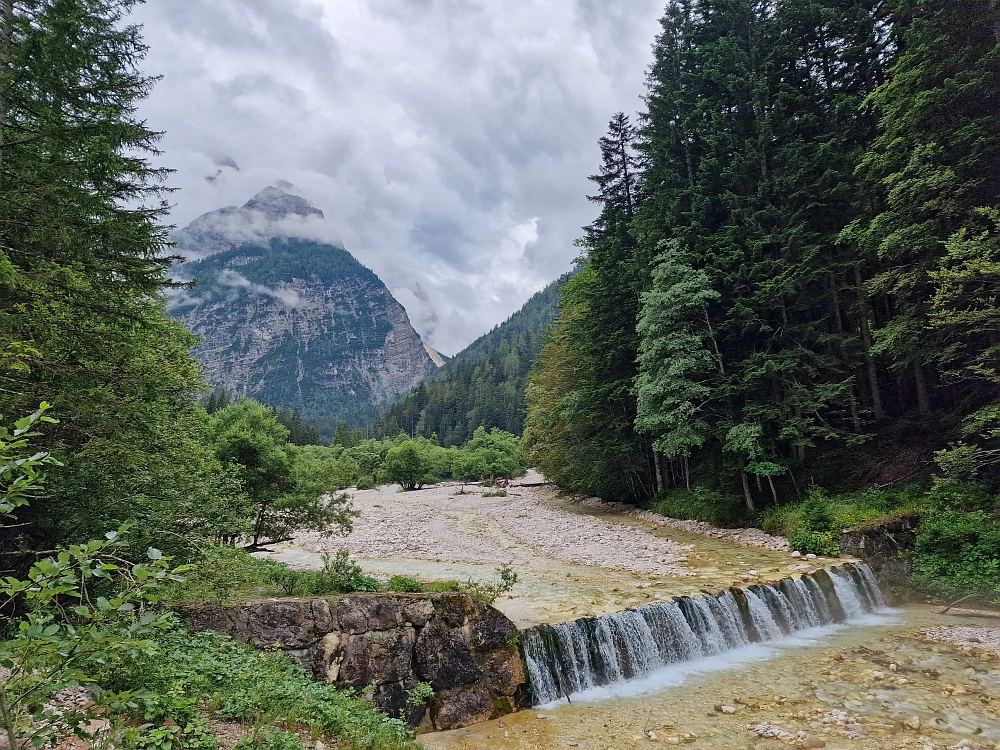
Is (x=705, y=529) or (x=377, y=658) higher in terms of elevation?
(x=705, y=529)

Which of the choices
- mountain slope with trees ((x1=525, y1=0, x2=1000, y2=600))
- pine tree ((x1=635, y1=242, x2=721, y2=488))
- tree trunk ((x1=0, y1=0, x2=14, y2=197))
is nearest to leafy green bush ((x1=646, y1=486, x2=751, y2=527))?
mountain slope with trees ((x1=525, y1=0, x2=1000, y2=600))

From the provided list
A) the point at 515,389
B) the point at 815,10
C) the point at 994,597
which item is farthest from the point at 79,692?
the point at 515,389

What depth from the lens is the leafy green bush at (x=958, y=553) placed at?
1288cm

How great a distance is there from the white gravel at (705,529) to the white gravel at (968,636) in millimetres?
5322

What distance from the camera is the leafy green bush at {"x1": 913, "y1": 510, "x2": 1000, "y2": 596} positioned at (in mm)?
A: 12875

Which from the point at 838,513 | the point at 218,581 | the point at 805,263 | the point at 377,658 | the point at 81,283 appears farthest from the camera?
the point at 805,263

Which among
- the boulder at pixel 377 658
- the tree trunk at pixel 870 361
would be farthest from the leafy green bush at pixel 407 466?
the boulder at pixel 377 658

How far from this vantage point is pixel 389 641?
30.2 ft

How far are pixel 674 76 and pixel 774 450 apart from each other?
20362mm

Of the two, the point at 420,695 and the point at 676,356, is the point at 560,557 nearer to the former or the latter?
the point at 676,356

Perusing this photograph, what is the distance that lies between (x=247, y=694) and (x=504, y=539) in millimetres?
18190

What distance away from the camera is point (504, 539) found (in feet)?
77.8

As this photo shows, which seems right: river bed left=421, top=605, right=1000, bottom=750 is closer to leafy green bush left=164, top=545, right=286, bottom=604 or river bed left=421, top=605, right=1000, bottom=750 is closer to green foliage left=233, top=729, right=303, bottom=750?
green foliage left=233, top=729, right=303, bottom=750

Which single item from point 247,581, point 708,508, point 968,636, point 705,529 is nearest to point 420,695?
point 247,581
